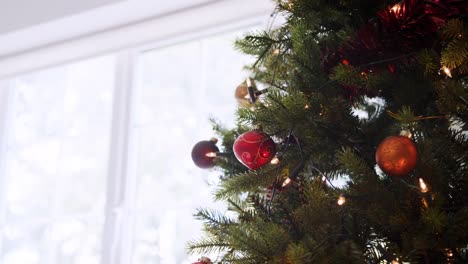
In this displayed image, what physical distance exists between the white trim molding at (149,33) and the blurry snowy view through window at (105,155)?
4 centimetres

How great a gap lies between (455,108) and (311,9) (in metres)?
0.28

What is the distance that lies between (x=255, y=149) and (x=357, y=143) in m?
0.15

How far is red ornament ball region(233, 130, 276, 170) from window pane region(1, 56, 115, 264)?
1226 mm

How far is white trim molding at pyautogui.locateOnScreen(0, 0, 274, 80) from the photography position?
199 centimetres

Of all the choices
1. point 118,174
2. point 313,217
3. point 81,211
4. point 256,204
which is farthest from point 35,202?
point 313,217

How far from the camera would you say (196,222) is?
1.89 meters

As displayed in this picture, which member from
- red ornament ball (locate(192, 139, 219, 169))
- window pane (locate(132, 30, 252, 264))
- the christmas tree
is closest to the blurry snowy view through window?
window pane (locate(132, 30, 252, 264))

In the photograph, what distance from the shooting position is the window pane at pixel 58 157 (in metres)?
2.08

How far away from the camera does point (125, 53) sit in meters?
2.19

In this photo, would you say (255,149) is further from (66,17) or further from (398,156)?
(66,17)

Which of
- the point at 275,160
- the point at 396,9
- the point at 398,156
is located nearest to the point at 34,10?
the point at 275,160

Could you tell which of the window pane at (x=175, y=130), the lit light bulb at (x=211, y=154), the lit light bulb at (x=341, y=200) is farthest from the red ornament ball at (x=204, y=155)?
the window pane at (x=175, y=130)

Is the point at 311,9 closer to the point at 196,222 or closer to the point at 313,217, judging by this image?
the point at 313,217

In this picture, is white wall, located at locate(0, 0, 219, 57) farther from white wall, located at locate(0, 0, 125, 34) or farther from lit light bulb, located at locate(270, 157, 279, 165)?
lit light bulb, located at locate(270, 157, 279, 165)
